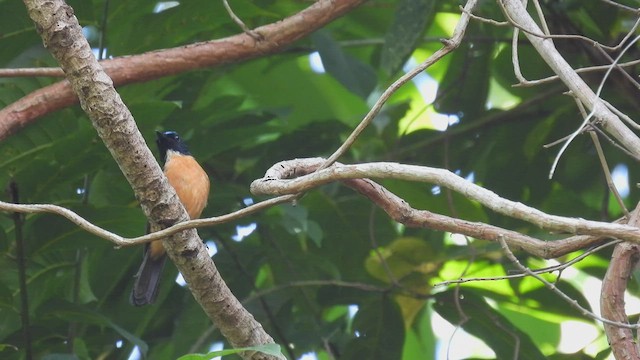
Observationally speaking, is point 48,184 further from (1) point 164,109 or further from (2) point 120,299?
(2) point 120,299

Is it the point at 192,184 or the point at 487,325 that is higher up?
the point at 192,184

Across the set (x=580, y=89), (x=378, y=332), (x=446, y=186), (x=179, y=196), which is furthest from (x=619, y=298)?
(x=179, y=196)

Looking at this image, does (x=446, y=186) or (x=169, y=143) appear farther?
(x=169, y=143)

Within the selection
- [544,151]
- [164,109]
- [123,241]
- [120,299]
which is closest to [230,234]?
[120,299]

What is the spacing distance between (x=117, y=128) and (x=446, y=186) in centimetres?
117

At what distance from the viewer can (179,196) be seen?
17.8ft

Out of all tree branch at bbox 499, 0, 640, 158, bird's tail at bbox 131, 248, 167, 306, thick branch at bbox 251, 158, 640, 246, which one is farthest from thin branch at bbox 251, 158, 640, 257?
bird's tail at bbox 131, 248, 167, 306

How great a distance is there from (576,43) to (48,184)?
2.85 metres

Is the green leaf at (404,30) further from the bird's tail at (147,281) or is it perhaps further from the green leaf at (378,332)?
the bird's tail at (147,281)

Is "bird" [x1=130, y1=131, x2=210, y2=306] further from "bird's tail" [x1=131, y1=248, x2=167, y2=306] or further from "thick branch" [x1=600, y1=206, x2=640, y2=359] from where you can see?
"thick branch" [x1=600, y1=206, x2=640, y2=359]

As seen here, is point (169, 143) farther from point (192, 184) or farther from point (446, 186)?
point (446, 186)

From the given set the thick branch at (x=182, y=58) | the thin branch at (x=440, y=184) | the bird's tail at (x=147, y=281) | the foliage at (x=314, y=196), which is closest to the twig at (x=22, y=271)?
the foliage at (x=314, y=196)

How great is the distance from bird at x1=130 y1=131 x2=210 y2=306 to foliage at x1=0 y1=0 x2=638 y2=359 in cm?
13

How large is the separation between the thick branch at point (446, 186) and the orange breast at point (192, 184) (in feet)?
5.44
